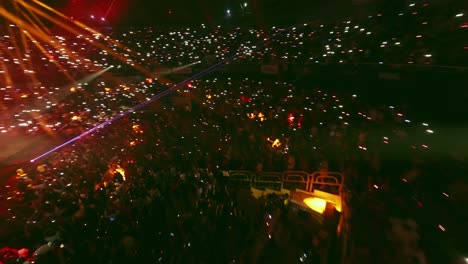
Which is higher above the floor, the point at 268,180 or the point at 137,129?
the point at 137,129

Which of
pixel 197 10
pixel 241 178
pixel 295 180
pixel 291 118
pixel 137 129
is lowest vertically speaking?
pixel 241 178

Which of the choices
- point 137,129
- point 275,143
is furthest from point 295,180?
point 137,129

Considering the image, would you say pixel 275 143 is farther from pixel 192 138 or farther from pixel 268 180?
pixel 192 138

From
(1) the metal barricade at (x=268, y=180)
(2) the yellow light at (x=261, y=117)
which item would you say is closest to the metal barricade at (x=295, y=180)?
(1) the metal barricade at (x=268, y=180)

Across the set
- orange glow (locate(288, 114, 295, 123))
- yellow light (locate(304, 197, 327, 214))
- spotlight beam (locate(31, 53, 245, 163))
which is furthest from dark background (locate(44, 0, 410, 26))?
yellow light (locate(304, 197, 327, 214))

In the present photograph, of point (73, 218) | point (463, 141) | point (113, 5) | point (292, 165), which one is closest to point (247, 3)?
point (113, 5)

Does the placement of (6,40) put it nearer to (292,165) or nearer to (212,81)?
(212,81)

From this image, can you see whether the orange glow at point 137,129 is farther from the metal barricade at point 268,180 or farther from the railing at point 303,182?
the metal barricade at point 268,180

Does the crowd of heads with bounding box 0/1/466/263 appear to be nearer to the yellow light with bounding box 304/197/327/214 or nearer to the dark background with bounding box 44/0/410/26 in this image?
the dark background with bounding box 44/0/410/26
